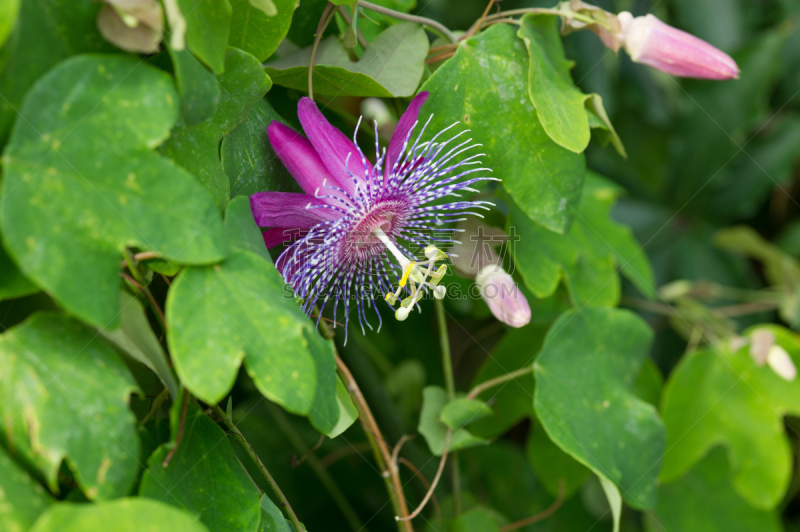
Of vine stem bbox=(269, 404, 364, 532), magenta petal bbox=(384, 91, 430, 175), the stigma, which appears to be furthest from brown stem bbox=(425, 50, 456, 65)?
vine stem bbox=(269, 404, 364, 532)

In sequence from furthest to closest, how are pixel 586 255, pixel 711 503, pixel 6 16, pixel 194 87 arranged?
pixel 711 503
pixel 586 255
pixel 194 87
pixel 6 16

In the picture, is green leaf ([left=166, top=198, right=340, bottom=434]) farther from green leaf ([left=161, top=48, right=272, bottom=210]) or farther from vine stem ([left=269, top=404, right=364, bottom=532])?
vine stem ([left=269, top=404, right=364, bottom=532])

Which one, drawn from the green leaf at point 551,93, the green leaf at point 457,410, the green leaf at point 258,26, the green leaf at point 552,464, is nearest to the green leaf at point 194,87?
the green leaf at point 258,26

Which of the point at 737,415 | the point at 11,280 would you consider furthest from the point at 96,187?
the point at 737,415

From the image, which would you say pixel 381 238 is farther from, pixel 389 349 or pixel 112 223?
pixel 389 349

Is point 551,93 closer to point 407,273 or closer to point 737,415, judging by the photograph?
point 407,273

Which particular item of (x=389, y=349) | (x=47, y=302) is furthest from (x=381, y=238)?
(x=389, y=349)

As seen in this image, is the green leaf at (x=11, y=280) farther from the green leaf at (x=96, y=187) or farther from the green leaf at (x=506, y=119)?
the green leaf at (x=506, y=119)

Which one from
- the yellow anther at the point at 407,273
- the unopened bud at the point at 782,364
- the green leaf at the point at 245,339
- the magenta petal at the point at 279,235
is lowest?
the unopened bud at the point at 782,364
